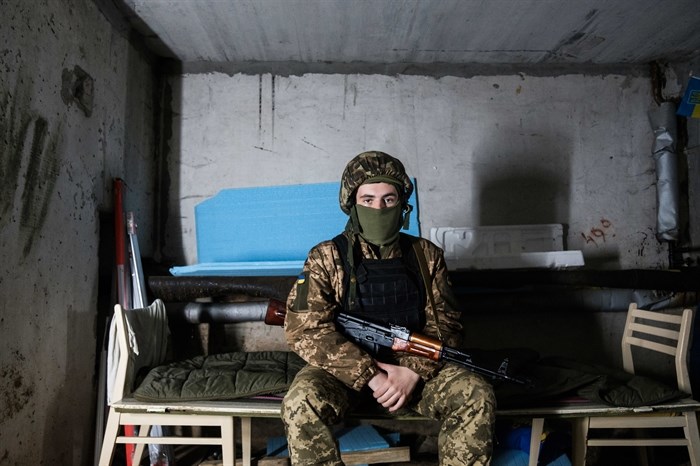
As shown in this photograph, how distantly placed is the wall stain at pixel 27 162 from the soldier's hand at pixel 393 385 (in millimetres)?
1580

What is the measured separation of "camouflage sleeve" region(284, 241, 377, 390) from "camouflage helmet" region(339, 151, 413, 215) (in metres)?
0.27

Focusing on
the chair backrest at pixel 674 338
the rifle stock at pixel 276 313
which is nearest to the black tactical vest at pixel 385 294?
the rifle stock at pixel 276 313

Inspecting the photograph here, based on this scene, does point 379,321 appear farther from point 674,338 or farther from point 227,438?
point 674,338

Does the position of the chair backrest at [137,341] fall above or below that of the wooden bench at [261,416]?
above

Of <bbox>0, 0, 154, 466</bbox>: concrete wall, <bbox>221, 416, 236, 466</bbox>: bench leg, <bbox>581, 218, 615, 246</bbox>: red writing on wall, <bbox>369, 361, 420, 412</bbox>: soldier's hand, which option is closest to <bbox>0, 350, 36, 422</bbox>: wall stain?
<bbox>0, 0, 154, 466</bbox>: concrete wall

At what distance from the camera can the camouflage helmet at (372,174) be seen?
6.85ft

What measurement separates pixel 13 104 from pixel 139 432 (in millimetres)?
1684

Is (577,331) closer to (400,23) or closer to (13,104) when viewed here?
(400,23)

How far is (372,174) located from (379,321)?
0.65m

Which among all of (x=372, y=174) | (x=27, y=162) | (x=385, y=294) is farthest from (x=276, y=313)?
(x=27, y=162)

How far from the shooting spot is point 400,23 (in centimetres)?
278

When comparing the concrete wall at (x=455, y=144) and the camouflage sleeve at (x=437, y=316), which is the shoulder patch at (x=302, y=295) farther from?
the concrete wall at (x=455, y=144)

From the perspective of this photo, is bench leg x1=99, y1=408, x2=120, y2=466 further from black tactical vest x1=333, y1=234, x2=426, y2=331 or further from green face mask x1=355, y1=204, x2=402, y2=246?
green face mask x1=355, y1=204, x2=402, y2=246

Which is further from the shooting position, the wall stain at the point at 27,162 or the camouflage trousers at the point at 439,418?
the wall stain at the point at 27,162
